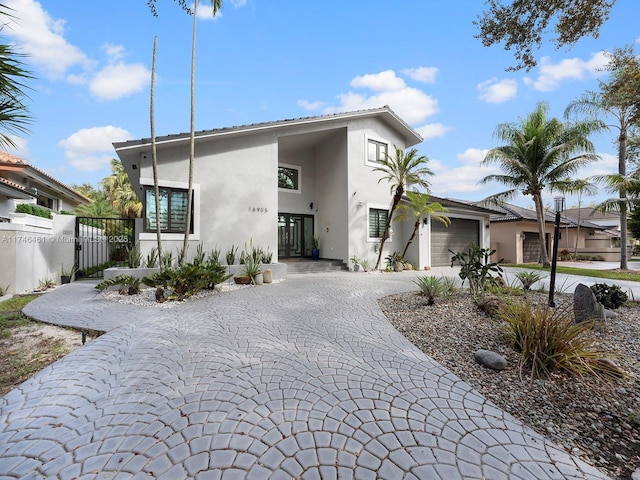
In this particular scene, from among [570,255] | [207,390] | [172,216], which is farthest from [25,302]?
[570,255]

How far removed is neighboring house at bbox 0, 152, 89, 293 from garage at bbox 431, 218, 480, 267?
55.3 feet

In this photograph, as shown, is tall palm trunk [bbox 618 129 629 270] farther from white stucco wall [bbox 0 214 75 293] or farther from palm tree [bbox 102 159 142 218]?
palm tree [bbox 102 159 142 218]

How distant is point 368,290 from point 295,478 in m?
7.23

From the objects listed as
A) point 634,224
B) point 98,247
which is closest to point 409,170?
point 98,247

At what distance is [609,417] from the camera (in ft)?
8.73

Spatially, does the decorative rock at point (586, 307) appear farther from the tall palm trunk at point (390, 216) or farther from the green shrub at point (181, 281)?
the tall palm trunk at point (390, 216)

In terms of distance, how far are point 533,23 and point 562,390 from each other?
630 cm

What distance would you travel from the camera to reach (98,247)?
1369cm

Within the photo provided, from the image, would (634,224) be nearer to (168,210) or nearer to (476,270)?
(476,270)

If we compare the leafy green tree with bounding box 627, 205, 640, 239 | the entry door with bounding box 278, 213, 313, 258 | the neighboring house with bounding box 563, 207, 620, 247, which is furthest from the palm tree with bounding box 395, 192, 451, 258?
the neighboring house with bounding box 563, 207, 620, 247

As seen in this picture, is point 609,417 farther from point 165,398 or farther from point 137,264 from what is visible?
point 137,264

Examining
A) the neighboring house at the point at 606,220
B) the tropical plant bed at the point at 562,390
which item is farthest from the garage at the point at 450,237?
the neighboring house at the point at 606,220

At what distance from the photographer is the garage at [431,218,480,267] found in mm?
16156

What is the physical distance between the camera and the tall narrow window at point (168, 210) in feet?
33.5
